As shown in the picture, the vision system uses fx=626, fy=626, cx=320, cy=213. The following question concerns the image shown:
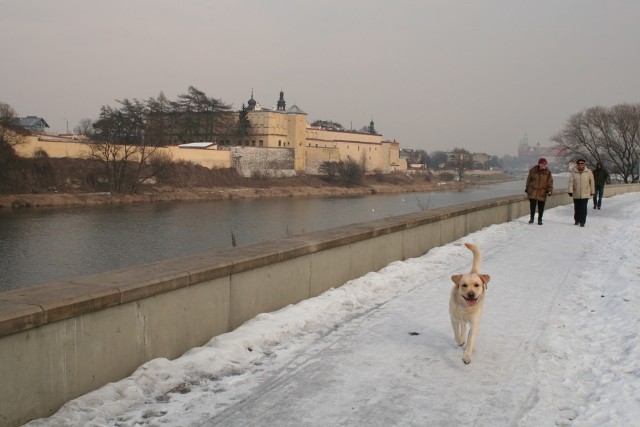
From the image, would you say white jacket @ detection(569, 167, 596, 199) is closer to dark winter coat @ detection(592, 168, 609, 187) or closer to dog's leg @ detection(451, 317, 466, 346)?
dark winter coat @ detection(592, 168, 609, 187)

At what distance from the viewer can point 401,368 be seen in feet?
15.8

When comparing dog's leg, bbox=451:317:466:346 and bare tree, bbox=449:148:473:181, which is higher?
bare tree, bbox=449:148:473:181

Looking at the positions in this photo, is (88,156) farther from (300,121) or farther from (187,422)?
(187,422)

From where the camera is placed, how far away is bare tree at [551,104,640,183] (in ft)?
201

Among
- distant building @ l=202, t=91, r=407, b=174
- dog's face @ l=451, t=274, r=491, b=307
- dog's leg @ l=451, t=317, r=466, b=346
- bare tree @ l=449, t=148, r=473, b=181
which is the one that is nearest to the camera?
dog's face @ l=451, t=274, r=491, b=307

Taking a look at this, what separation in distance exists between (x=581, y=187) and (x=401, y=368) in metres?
11.5

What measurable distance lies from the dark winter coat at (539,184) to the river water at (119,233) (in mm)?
9234

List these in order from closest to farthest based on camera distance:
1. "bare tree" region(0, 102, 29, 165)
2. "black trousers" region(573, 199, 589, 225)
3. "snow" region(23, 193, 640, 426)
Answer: "snow" region(23, 193, 640, 426) → "black trousers" region(573, 199, 589, 225) → "bare tree" region(0, 102, 29, 165)

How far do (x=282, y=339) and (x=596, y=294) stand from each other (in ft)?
13.0

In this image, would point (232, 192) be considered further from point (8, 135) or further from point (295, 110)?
point (295, 110)

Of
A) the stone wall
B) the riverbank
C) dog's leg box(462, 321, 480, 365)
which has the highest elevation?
the stone wall

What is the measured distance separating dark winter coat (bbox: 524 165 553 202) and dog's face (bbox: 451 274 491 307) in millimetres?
10700

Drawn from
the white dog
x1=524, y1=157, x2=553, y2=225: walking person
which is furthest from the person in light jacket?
the white dog

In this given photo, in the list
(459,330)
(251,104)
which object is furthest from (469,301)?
(251,104)
